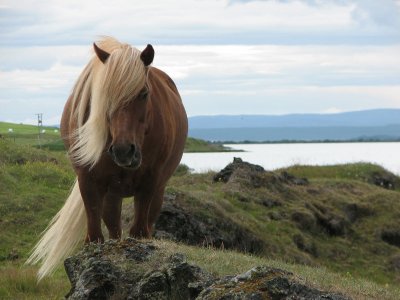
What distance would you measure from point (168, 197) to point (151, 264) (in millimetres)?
9389

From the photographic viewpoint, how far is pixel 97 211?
8633mm

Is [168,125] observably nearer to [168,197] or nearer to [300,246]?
[168,197]

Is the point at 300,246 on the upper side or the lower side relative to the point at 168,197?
lower

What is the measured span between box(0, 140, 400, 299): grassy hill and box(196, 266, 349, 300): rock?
6986mm

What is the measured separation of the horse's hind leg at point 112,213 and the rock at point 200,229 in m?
4.67

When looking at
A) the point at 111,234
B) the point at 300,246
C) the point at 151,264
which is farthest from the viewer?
the point at 300,246

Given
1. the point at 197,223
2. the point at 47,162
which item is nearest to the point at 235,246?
the point at 197,223

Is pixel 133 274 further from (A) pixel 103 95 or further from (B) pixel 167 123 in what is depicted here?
(B) pixel 167 123

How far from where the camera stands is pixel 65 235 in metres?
9.69

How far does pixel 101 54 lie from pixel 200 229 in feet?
27.9

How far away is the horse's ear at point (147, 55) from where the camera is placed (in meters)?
8.35

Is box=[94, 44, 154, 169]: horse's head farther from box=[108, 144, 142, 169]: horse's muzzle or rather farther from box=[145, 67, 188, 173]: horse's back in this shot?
box=[145, 67, 188, 173]: horse's back

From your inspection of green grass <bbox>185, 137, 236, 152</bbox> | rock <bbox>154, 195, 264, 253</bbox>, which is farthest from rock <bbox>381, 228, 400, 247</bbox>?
green grass <bbox>185, 137, 236, 152</bbox>

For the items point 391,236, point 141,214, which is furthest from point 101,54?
point 391,236
